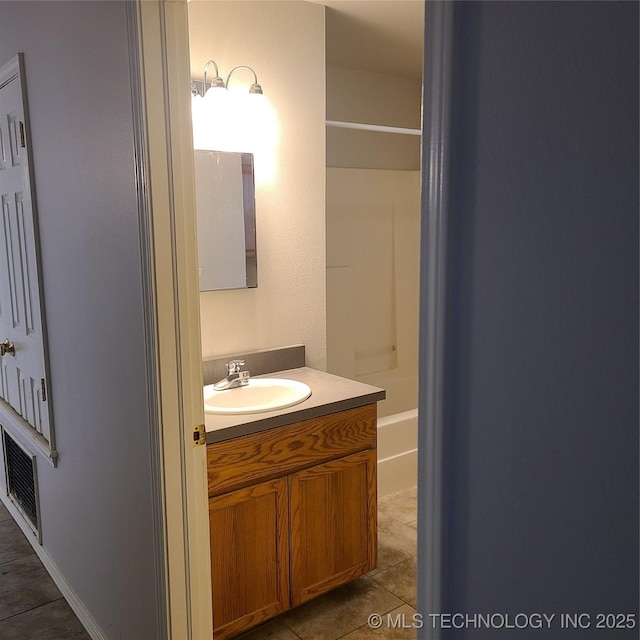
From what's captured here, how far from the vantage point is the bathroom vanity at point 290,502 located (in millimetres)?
2043

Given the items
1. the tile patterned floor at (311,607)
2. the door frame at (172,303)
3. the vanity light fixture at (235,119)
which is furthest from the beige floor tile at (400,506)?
the vanity light fixture at (235,119)

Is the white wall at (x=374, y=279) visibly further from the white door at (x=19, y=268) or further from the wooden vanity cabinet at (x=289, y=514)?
the white door at (x=19, y=268)

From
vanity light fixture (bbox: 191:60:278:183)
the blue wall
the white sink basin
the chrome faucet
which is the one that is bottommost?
the white sink basin

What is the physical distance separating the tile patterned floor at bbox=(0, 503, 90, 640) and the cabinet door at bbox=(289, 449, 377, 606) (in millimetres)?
801

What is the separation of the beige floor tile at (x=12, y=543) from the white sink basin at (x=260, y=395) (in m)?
1.24

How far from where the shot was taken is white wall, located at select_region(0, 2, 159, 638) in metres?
1.63

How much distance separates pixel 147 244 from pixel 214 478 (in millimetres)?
828

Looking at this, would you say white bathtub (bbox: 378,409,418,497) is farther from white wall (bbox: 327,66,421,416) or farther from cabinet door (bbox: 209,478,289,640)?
cabinet door (bbox: 209,478,289,640)

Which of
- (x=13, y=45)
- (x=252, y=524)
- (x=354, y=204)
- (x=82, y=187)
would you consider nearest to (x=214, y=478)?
(x=252, y=524)

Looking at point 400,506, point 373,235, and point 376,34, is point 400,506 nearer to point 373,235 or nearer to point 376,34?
point 373,235

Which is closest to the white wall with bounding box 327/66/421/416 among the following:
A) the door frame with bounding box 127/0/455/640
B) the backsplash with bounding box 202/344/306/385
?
the backsplash with bounding box 202/344/306/385

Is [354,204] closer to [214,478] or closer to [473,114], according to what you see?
[214,478]

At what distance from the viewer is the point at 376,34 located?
119 inches

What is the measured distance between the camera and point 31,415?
103 inches
